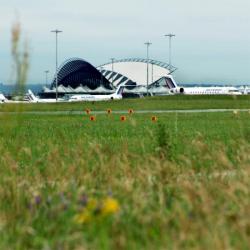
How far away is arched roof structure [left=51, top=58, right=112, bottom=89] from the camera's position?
132250 millimetres

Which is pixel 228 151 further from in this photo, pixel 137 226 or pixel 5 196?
pixel 137 226

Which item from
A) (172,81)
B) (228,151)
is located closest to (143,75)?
(172,81)

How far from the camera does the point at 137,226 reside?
4.61 meters

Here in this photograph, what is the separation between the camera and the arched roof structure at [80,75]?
434 feet

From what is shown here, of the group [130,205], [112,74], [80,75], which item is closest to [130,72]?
[112,74]

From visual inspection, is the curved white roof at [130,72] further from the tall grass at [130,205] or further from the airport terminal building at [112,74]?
the tall grass at [130,205]

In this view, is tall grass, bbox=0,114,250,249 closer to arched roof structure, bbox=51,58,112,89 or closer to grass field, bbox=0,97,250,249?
grass field, bbox=0,97,250,249

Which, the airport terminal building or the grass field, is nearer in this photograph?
the grass field

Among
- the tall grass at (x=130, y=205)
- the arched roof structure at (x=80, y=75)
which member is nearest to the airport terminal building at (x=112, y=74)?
the arched roof structure at (x=80, y=75)

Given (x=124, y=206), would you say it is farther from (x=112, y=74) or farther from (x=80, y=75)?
(x=80, y=75)

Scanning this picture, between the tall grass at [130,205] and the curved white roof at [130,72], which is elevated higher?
the curved white roof at [130,72]

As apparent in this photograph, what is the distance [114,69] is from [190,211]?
424ft

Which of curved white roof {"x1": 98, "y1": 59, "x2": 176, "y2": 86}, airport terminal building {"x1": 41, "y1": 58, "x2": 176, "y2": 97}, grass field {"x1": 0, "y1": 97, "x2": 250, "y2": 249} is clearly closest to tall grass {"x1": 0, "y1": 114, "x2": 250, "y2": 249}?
grass field {"x1": 0, "y1": 97, "x2": 250, "y2": 249}

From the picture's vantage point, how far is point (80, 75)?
137 metres
